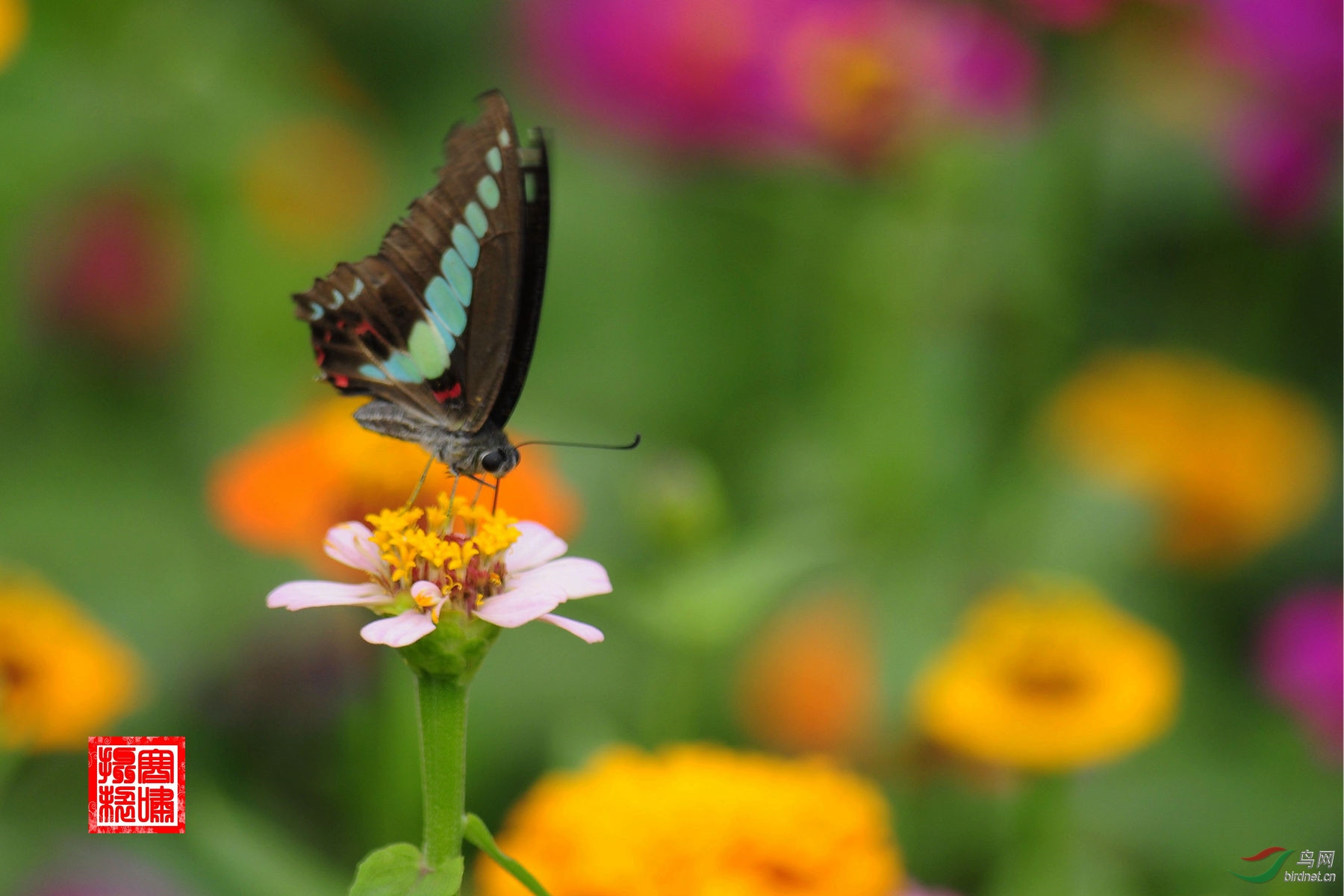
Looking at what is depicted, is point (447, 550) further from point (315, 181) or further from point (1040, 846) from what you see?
point (315, 181)

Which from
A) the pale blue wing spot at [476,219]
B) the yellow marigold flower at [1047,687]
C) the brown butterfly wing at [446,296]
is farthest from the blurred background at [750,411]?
the pale blue wing spot at [476,219]

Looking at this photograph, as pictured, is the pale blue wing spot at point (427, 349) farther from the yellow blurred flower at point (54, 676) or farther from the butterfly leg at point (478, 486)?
the yellow blurred flower at point (54, 676)

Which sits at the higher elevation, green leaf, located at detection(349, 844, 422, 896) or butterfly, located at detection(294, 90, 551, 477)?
butterfly, located at detection(294, 90, 551, 477)

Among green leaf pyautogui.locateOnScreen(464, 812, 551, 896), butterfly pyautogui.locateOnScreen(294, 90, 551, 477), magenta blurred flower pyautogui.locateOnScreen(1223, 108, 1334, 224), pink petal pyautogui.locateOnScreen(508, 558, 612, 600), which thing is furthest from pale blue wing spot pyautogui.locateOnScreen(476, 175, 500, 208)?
magenta blurred flower pyautogui.locateOnScreen(1223, 108, 1334, 224)

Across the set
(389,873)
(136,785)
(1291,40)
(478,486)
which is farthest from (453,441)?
(1291,40)

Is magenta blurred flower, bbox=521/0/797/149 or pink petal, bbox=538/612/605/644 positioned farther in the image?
magenta blurred flower, bbox=521/0/797/149

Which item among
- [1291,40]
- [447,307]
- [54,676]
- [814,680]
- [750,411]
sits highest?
[1291,40]

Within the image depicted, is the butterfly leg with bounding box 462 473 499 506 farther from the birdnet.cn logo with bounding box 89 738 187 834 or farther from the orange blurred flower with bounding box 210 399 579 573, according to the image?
the birdnet.cn logo with bounding box 89 738 187 834
